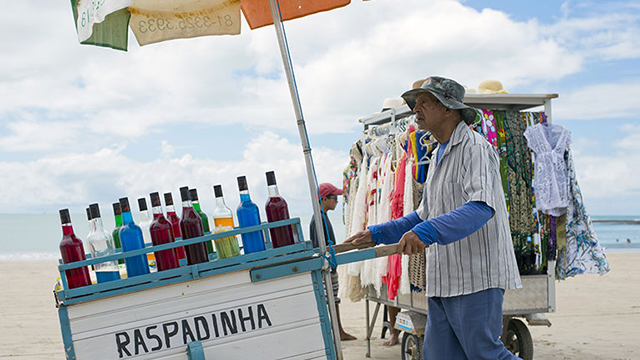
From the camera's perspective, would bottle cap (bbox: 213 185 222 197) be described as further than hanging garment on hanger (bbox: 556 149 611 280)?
No

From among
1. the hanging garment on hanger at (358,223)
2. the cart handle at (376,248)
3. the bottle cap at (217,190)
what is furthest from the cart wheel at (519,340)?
the bottle cap at (217,190)

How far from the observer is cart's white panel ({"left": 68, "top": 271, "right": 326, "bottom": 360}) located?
2.34m

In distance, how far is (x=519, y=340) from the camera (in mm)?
5430

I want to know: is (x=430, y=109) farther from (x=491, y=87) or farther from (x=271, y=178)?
(x=491, y=87)

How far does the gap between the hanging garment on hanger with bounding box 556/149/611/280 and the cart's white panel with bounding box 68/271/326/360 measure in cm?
382

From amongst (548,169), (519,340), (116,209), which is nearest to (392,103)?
(548,169)

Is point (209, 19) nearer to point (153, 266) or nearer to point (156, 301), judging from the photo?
point (153, 266)

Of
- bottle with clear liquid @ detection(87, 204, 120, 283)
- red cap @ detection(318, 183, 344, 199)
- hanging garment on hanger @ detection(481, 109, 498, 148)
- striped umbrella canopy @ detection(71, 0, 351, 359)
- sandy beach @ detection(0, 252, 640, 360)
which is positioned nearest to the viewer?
bottle with clear liquid @ detection(87, 204, 120, 283)

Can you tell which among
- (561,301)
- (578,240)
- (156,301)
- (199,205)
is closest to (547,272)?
(578,240)

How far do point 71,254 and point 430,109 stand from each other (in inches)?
72.7

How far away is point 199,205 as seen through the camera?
2973 mm

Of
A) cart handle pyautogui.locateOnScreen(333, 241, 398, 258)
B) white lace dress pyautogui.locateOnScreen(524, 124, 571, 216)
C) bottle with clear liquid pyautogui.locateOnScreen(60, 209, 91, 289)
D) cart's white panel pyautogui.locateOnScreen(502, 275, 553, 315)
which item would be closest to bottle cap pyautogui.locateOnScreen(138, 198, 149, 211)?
bottle with clear liquid pyautogui.locateOnScreen(60, 209, 91, 289)

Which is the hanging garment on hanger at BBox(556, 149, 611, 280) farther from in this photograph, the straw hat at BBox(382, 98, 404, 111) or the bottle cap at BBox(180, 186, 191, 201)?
the bottle cap at BBox(180, 186, 191, 201)

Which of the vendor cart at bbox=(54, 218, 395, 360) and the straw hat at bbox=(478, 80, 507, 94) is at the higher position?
the straw hat at bbox=(478, 80, 507, 94)
